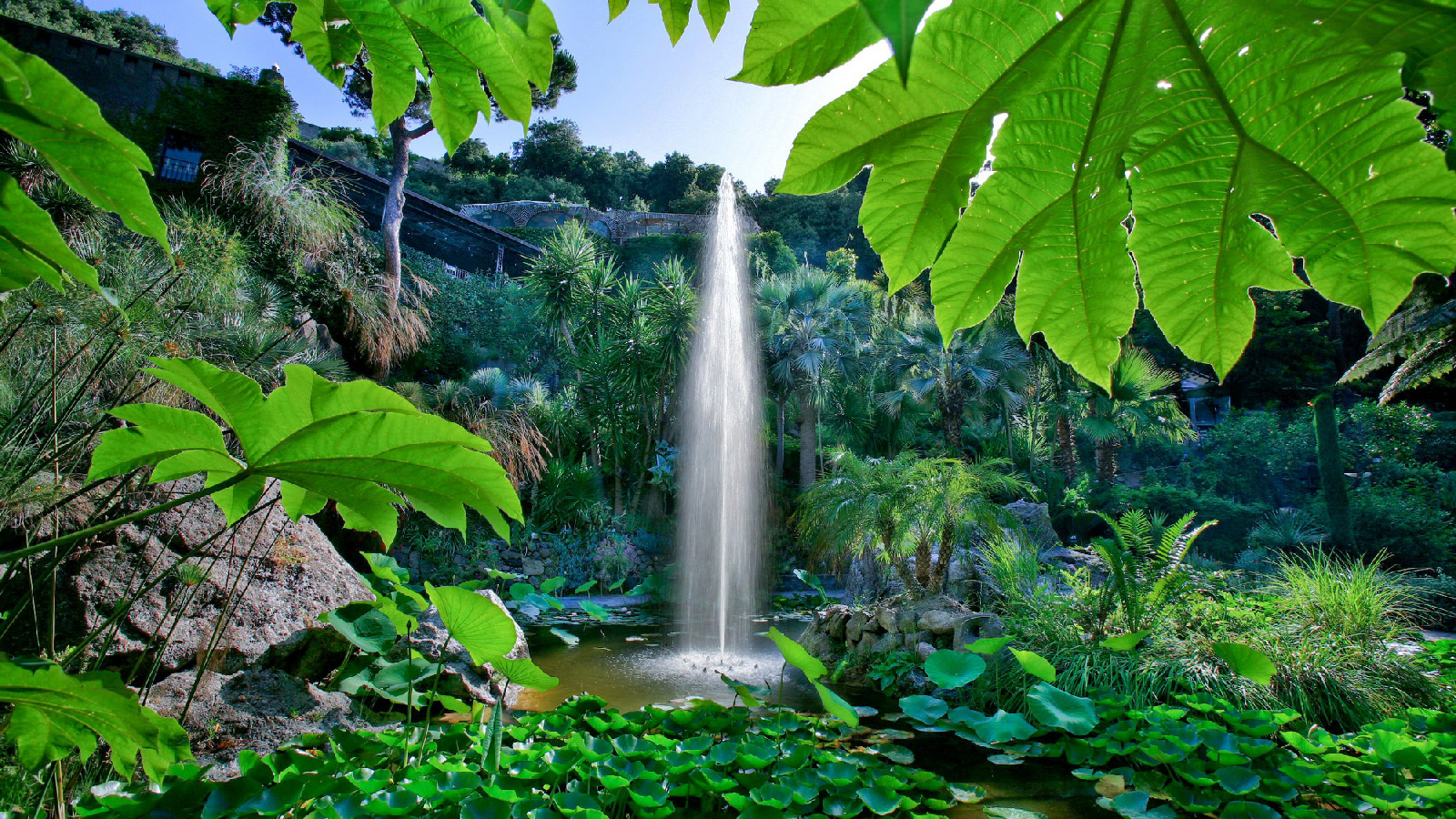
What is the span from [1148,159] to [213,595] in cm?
373

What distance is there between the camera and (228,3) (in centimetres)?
67

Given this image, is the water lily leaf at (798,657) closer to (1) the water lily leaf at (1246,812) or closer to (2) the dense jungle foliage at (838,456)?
(2) the dense jungle foliage at (838,456)

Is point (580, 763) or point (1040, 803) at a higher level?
point (580, 763)

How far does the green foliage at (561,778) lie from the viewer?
3.90 ft

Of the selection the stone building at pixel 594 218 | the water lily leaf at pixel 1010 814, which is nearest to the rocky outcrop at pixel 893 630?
the water lily leaf at pixel 1010 814

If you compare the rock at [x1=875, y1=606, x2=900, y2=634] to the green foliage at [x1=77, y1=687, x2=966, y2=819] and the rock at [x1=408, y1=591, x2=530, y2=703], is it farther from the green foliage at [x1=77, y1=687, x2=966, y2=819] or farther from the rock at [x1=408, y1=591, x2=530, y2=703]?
the rock at [x1=408, y1=591, x2=530, y2=703]

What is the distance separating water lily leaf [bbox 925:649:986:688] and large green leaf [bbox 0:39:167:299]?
233cm

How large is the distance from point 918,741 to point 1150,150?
314 cm

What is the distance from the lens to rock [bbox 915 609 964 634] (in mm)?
4598

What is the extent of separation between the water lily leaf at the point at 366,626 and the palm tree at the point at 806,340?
11245mm

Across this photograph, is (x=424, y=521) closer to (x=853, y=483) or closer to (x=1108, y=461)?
(x=853, y=483)

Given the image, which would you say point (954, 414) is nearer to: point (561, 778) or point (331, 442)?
point (561, 778)

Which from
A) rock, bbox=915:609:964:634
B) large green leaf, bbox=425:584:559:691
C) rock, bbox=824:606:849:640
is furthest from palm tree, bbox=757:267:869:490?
large green leaf, bbox=425:584:559:691

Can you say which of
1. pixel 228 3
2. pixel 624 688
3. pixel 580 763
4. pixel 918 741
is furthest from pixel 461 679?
pixel 228 3
